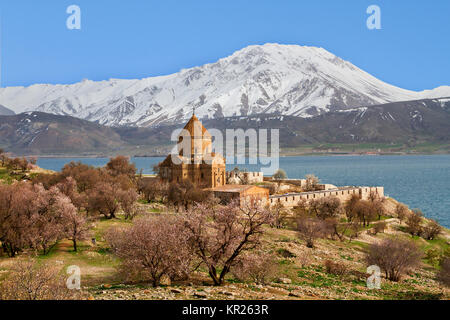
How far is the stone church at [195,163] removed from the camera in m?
62.7

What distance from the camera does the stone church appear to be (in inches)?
2467

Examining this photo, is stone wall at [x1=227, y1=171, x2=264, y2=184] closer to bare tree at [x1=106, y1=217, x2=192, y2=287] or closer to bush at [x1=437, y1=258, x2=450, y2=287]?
bush at [x1=437, y1=258, x2=450, y2=287]

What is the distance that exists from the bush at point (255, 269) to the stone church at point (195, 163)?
37808 mm

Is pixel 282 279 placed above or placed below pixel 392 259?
above

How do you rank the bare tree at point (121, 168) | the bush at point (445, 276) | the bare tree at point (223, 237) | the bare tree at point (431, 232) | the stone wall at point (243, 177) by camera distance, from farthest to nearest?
1. the stone wall at point (243, 177)
2. the bare tree at point (121, 168)
3. the bare tree at point (431, 232)
4. the bush at point (445, 276)
5. the bare tree at point (223, 237)

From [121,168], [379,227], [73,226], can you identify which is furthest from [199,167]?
[73,226]

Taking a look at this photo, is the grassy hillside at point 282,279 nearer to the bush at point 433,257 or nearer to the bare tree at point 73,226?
the bush at point 433,257

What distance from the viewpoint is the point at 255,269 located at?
890 inches

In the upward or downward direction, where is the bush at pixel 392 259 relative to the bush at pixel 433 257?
upward

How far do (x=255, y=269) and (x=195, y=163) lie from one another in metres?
41.2

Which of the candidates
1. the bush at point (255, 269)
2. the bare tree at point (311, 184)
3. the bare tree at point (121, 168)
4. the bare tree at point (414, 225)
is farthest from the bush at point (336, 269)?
the bare tree at point (311, 184)

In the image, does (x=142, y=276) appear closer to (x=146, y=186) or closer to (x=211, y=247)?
(x=211, y=247)

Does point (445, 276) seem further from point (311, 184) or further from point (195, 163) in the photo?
point (311, 184)
